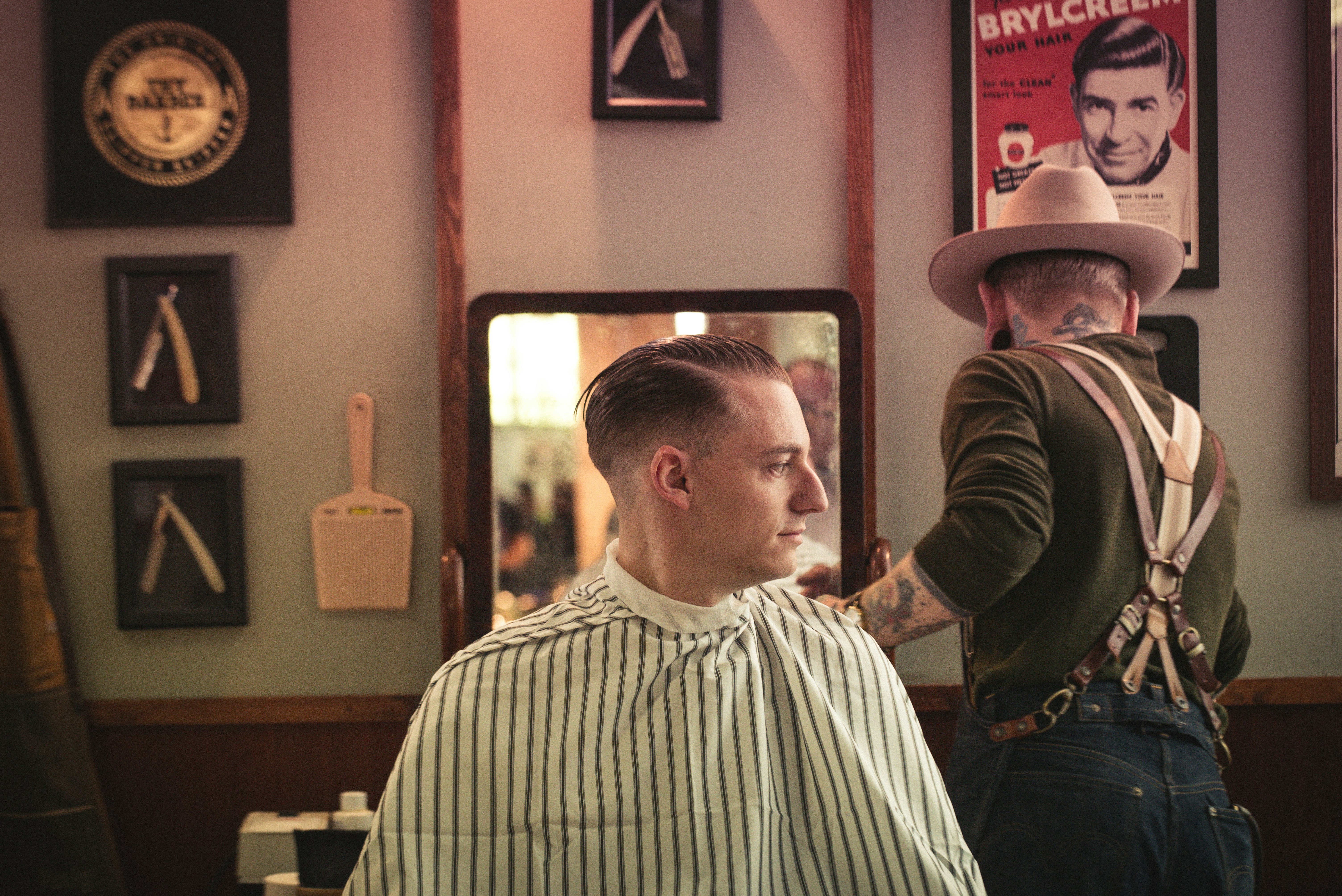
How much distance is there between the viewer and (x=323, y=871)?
174 centimetres

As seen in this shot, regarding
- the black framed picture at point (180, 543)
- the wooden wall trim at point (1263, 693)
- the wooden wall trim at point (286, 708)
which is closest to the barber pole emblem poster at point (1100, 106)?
the wooden wall trim at point (1263, 693)

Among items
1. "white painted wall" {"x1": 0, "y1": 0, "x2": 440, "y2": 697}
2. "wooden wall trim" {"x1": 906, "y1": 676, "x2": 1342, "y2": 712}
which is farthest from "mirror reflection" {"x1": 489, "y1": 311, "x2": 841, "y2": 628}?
"wooden wall trim" {"x1": 906, "y1": 676, "x2": 1342, "y2": 712}

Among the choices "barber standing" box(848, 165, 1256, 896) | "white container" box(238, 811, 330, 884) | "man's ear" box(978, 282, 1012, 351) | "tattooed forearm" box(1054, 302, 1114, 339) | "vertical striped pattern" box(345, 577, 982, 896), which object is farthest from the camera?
"white container" box(238, 811, 330, 884)

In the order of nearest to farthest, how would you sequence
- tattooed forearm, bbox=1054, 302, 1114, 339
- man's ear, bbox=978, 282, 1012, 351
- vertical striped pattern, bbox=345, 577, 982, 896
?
vertical striped pattern, bbox=345, 577, 982, 896
tattooed forearm, bbox=1054, 302, 1114, 339
man's ear, bbox=978, 282, 1012, 351

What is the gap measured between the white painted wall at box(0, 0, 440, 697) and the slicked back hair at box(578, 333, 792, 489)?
4.27ft

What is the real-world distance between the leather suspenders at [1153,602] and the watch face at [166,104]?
220 centimetres

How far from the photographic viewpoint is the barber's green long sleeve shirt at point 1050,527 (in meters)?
1.28

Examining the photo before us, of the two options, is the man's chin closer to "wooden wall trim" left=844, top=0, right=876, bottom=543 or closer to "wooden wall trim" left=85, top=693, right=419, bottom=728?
"wooden wall trim" left=844, top=0, right=876, bottom=543

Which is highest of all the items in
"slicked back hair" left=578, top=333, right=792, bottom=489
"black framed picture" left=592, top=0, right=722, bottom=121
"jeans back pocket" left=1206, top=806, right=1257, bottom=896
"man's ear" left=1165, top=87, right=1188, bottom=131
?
"black framed picture" left=592, top=0, right=722, bottom=121

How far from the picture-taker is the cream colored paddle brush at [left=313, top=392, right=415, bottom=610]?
229 centimetres

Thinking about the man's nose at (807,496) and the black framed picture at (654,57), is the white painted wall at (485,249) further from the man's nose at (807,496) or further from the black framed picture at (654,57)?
the man's nose at (807,496)

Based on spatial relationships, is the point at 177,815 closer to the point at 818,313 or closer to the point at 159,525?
the point at 159,525

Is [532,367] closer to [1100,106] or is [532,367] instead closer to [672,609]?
[672,609]

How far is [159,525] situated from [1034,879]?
221 cm
